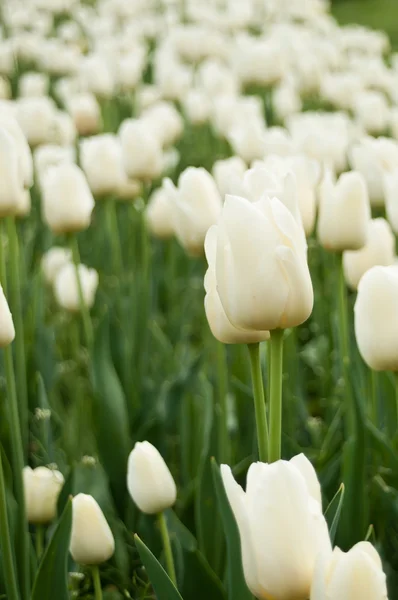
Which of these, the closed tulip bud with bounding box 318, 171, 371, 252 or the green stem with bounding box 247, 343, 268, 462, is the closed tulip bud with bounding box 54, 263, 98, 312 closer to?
the closed tulip bud with bounding box 318, 171, 371, 252

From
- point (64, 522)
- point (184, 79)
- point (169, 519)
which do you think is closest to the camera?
point (64, 522)

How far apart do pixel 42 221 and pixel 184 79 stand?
1029 mm

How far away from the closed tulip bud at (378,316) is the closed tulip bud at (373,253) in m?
0.33

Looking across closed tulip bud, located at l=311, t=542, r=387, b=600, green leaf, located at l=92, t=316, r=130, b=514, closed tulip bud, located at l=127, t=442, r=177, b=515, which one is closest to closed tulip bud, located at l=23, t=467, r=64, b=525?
closed tulip bud, located at l=127, t=442, r=177, b=515

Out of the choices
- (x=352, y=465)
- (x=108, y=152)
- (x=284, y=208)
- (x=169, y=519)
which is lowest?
(x=169, y=519)

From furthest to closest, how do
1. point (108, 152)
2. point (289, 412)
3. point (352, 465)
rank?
1. point (108, 152)
2. point (289, 412)
3. point (352, 465)

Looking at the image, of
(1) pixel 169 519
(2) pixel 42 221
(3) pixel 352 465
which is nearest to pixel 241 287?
(3) pixel 352 465

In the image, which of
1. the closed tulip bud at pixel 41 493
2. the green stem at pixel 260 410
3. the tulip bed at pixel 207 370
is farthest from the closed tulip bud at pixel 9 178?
the green stem at pixel 260 410

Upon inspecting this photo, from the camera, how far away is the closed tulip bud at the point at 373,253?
3.87 ft

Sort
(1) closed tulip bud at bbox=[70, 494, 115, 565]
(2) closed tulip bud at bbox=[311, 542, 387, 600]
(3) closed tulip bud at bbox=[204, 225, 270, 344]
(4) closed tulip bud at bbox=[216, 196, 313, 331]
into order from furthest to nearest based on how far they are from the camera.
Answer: (1) closed tulip bud at bbox=[70, 494, 115, 565] → (3) closed tulip bud at bbox=[204, 225, 270, 344] → (4) closed tulip bud at bbox=[216, 196, 313, 331] → (2) closed tulip bud at bbox=[311, 542, 387, 600]

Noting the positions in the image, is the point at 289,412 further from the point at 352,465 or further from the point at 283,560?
the point at 283,560

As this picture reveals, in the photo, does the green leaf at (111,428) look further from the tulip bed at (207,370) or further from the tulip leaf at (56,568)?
the tulip leaf at (56,568)

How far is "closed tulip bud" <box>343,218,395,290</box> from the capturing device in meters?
1.18

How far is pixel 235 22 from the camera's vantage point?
470 centimetres
